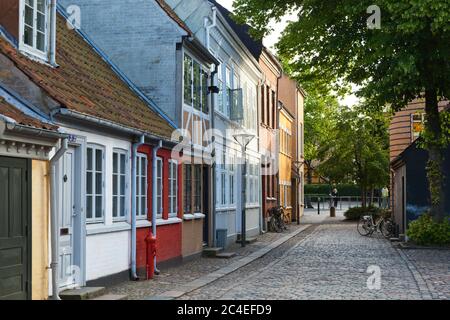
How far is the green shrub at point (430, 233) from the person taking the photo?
902 inches

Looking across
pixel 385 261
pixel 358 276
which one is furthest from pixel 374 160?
pixel 358 276

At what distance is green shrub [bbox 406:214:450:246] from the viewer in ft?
75.2

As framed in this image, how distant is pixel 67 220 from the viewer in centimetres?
Answer: 1202

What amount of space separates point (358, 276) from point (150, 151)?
4.90 m

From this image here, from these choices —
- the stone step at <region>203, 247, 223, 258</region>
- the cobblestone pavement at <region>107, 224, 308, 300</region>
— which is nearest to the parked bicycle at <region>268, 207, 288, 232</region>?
the cobblestone pavement at <region>107, 224, 308, 300</region>

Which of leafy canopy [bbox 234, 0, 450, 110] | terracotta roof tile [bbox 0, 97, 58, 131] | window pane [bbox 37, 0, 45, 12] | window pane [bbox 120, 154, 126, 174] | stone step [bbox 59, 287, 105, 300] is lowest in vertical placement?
stone step [bbox 59, 287, 105, 300]

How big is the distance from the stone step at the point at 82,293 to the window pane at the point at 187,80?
811 centimetres

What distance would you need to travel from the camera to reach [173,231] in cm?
1752

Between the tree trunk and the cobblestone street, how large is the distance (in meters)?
1.94

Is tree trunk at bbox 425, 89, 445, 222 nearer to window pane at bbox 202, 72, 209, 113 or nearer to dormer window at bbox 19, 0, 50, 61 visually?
window pane at bbox 202, 72, 209, 113

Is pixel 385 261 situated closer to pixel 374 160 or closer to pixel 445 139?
pixel 445 139

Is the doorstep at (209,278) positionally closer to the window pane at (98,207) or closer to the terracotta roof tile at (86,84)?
the window pane at (98,207)

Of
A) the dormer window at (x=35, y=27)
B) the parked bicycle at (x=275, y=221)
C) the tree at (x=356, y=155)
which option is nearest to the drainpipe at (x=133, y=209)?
the dormer window at (x=35, y=27)

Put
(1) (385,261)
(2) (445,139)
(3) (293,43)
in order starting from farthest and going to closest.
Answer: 1. (3) (293,43)
2. (2) (445,139)
3. (1) (385,261)
